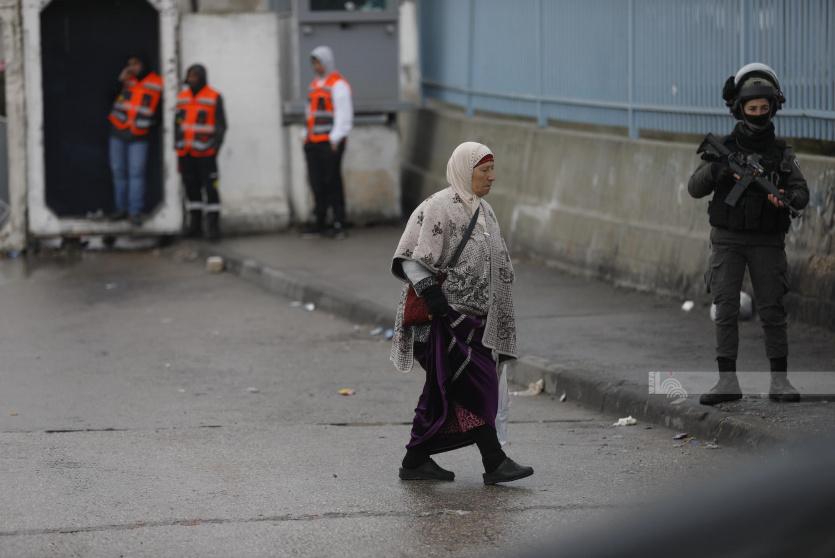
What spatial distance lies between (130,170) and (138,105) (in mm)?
758

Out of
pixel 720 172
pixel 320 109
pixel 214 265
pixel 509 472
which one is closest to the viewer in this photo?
pixel 509 472

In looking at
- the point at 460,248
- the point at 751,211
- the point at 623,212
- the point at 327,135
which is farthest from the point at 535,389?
the point at 327,135

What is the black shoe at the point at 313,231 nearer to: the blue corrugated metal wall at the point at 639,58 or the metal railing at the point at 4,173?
the blue corrugated metal wall at the point at 639,58

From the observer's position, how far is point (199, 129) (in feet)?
51.9

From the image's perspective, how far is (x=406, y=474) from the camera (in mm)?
6797

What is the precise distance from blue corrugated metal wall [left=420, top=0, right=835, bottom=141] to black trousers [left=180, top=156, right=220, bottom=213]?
3000 mm

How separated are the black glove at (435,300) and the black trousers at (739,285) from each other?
1753 mm

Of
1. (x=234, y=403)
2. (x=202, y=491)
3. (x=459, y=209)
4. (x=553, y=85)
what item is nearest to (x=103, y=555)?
(x=202, y=491)

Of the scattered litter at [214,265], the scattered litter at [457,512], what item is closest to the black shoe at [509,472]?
the scattered litter at [457,512]

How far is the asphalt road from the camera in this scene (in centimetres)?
584

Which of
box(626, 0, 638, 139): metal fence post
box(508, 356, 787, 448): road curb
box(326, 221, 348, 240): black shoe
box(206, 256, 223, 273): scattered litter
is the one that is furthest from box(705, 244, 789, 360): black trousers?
box(326, 221, 348, 240): black shoe

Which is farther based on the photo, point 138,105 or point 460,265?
point 138,105

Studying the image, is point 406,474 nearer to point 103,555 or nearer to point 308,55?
point 103,555

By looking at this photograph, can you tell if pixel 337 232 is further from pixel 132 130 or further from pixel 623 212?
pixel 623 212
